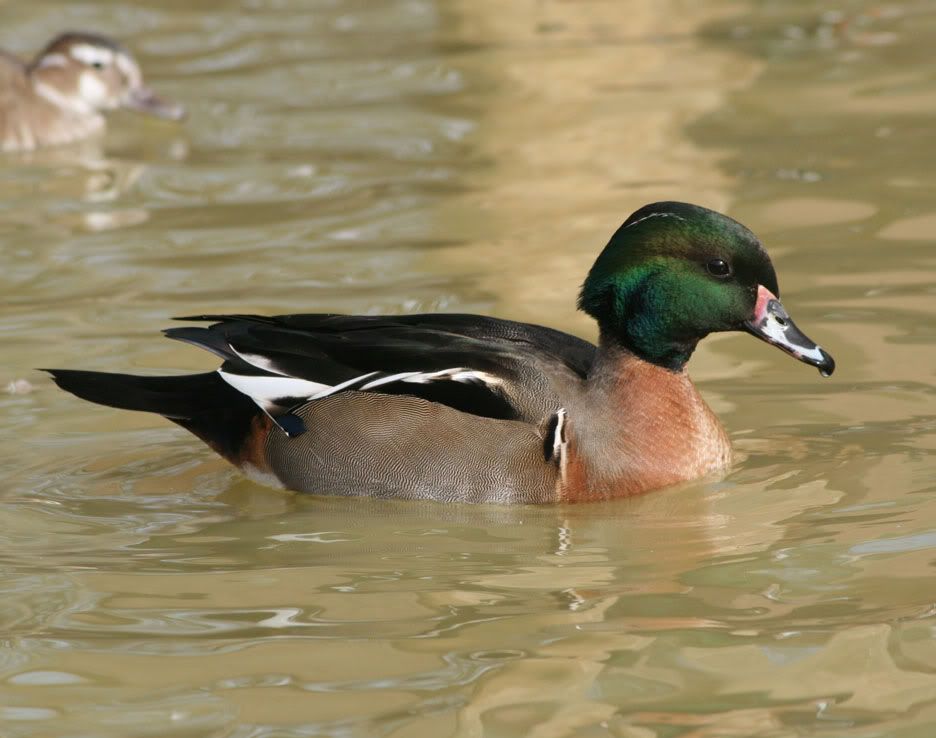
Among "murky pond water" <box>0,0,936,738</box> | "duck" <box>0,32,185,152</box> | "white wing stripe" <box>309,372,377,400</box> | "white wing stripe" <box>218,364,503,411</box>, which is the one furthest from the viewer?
"duck" <box>0,32,185,152</box>

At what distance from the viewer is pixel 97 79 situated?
12570 millimetres

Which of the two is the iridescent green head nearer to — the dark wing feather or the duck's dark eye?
the duck's dark eye

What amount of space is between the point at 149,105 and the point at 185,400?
635 centimetres

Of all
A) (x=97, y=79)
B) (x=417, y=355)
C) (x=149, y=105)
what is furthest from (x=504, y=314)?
(x=97, y=79)

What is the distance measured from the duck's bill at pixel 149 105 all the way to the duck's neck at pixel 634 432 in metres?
6.78

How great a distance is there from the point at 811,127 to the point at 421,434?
6.26 metres

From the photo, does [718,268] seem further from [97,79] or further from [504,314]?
[97,79]

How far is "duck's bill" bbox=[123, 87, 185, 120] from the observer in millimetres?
12508

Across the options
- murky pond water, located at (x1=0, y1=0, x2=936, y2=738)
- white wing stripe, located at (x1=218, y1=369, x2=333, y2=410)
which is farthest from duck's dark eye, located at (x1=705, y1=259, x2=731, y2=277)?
white wing stripe, located at (x1=218, y1=369, x2=333, y2=410)

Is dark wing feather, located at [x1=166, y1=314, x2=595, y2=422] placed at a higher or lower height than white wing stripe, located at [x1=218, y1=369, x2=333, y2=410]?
higher

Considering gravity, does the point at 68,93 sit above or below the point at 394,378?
above

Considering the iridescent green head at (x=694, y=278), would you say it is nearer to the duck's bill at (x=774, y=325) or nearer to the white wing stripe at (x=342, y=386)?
the duck's bill at (x=774, y=325)

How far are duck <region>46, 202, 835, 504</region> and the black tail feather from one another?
2.0 inches

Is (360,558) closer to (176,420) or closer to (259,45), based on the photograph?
(176,420)
